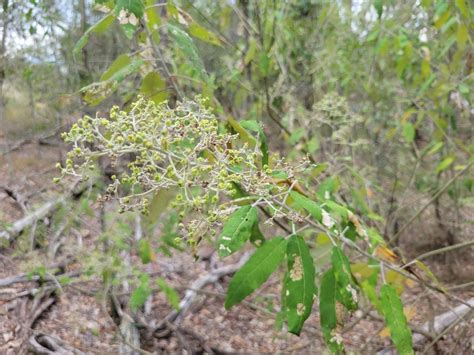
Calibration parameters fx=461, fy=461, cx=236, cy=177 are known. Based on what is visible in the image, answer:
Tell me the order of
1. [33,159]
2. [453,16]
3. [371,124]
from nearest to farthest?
1. [453,16]
2. [371,124]
3. [33,159]

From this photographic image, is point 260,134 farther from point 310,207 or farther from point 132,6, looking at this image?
point 132,6

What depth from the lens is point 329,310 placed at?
3.79ft

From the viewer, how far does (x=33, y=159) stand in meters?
6.12

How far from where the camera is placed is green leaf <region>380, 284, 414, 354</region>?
125 centimetres

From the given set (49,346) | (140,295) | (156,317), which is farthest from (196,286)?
(140,295)

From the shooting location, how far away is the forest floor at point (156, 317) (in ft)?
9.92

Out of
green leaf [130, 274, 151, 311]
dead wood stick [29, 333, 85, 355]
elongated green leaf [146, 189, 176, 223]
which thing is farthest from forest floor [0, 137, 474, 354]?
elongated green leaf [146, 189, 176, 223]

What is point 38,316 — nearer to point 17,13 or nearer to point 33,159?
point 17,13

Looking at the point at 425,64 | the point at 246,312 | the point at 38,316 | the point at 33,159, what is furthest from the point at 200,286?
the point at 33,159

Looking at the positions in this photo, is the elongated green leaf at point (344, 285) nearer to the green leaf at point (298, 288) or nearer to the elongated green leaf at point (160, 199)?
the green leaf at point (298, 288)

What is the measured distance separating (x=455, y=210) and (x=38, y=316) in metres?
3.77

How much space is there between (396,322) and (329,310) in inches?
9.8

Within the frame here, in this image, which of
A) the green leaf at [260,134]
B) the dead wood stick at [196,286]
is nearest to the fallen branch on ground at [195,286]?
the dead wood stick at [196,286]

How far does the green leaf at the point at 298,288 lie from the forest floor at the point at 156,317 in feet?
5.55
